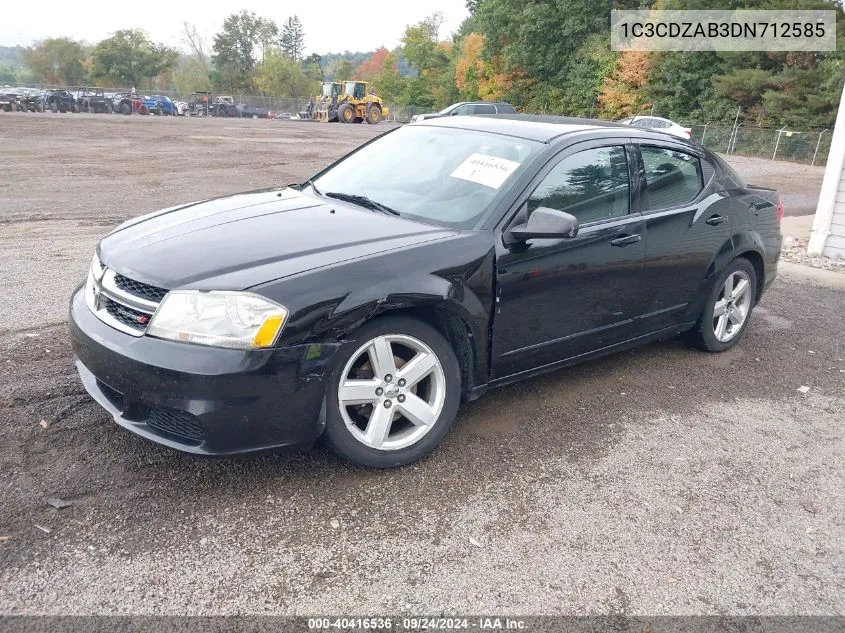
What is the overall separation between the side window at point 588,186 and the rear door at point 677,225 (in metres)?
0.21

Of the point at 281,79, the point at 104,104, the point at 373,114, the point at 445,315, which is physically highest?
the point at 281,79

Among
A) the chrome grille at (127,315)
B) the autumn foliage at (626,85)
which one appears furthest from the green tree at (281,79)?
the chrome grille at (127,315)

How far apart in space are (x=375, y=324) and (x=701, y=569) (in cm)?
169

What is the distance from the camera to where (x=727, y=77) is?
1373 inches

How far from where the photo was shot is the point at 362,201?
3.99 meters

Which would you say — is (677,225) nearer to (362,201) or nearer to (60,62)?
(362,201)

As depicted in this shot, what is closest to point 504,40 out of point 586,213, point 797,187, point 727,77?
point 727,77

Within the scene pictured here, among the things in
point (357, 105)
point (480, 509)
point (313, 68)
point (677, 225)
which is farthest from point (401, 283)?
point (313, 68)

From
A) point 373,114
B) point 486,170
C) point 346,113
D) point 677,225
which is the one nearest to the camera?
point 486,170

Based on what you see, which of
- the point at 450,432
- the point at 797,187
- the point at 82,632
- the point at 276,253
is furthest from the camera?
the point at 797,187

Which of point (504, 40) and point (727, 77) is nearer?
point (727, 77)

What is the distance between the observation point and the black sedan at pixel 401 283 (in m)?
2.86

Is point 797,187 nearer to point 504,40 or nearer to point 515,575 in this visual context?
point 515,575

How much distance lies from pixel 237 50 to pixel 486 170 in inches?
4090
